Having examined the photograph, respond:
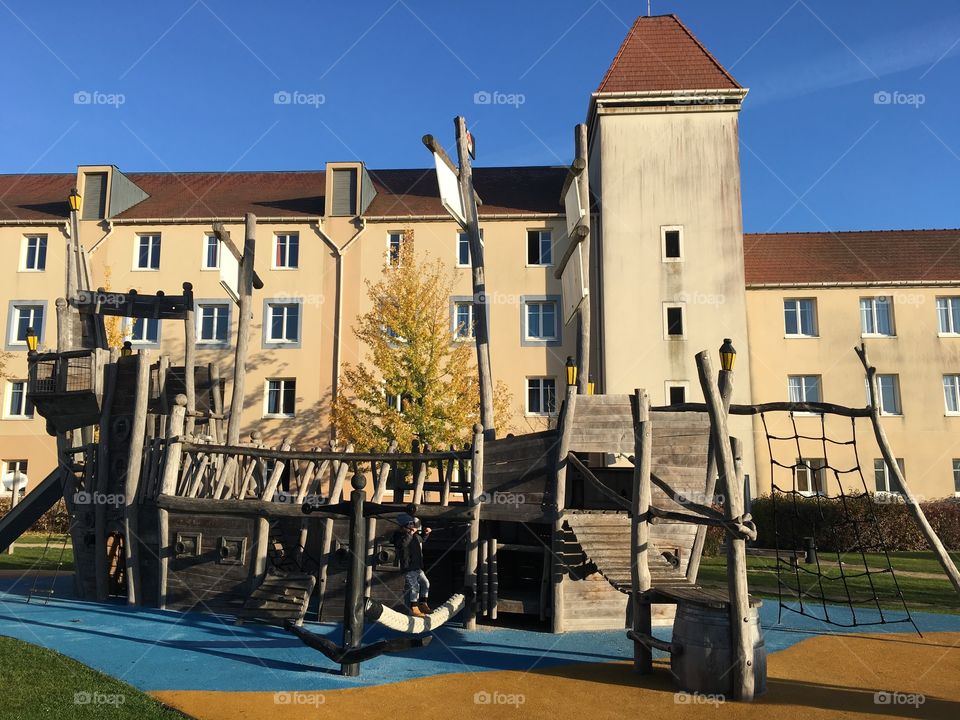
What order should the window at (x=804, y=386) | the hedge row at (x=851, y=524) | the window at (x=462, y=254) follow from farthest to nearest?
the window at (x=462, y=254)
the window at (x=804, y=386)
the hedge row at (x=851, y=524)

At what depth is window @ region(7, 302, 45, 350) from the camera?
3341cm

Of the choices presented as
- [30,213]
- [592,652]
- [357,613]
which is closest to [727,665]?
[592,652]

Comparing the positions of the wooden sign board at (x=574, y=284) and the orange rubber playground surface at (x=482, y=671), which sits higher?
the wooden sign board at (x=574, y=284)

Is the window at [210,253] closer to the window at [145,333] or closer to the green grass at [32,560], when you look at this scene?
the window at [145,333]

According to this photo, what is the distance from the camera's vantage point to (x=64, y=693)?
8.40m

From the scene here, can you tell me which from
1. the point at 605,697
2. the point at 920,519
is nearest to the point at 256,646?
the point at 605,697

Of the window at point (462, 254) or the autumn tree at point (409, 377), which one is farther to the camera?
the window at point (462, 254)

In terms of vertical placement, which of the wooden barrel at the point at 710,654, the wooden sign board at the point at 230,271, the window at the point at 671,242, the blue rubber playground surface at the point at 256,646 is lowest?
the blue rubber playground surface at the point at 256,646

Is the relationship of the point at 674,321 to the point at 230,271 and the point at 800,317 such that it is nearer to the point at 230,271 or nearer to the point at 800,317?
the point at 800,317

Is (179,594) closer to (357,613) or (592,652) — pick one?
(357,613)

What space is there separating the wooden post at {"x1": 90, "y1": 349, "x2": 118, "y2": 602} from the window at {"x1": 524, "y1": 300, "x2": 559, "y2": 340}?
18993 mm

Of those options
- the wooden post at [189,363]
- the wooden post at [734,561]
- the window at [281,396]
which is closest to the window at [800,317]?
the window at [281,396]

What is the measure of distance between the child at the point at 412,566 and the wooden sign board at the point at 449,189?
592cm

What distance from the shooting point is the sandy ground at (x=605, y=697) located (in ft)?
26.6
